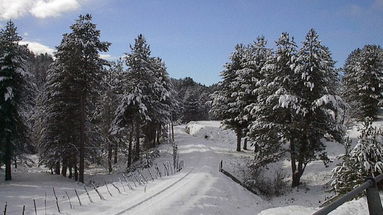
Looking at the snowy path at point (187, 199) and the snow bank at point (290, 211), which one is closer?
the snow bank at point (290, 211)

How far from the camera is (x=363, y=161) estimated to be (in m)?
14.8

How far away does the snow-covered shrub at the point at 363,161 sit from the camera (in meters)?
14.2

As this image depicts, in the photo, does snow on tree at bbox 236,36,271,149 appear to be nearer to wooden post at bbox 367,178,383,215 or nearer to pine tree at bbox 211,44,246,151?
pine tree at bbox 211,44,246,151

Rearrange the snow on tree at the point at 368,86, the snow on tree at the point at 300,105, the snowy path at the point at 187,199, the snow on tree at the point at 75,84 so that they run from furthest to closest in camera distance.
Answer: the snow on tree at the point at 368,86 → the snow on tree at the point at 75,84 → the snow on tree at the point at 300,105 → the snowy path at the point at 187,199

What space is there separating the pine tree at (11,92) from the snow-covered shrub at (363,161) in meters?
26.4

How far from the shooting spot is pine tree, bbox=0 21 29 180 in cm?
2867

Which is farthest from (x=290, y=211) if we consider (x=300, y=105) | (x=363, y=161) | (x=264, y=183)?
(x=264, y=183)

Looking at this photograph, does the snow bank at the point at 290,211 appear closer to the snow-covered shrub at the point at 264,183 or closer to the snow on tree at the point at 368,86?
the snow-covered shrub at the point at 264,183

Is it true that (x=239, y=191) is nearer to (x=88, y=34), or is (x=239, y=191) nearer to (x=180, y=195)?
(x=180, y=195)

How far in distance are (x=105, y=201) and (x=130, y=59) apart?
77.8 feet

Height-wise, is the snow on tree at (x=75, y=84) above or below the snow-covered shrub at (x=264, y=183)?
above

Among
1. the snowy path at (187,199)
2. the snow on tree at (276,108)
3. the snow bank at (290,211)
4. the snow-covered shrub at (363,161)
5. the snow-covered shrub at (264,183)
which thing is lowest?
the snow-covered shrub at (264,183)

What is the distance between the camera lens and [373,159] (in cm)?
1495

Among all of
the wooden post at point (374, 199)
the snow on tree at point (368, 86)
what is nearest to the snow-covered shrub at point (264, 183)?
the wooden post at point (374, 199)
